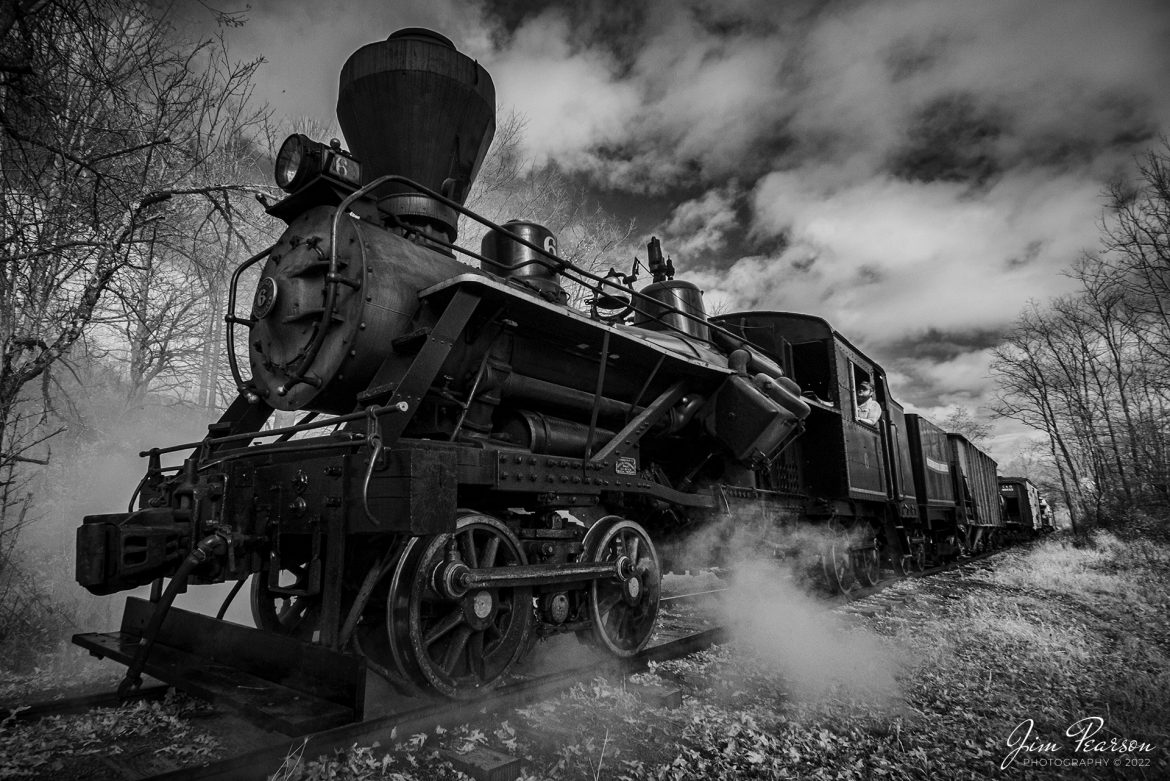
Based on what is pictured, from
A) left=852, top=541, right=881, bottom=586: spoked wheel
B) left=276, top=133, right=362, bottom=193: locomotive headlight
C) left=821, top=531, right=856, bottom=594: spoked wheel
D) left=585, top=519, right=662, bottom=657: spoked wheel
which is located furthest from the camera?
left=852, top=541, right=881, bottom=586: spoked wheel

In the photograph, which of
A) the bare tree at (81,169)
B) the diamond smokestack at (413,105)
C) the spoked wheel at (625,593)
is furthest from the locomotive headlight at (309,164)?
the spoked wheel at (625,593)

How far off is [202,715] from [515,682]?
1555 mm

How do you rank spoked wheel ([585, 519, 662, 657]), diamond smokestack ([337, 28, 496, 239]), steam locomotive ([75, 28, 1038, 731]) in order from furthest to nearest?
diamond smokestack ([337, 28, 496, 239]) → spoked wheel ([585, 519, 662, 657]) → steam locomotive ([75, 28, 1038, 731])

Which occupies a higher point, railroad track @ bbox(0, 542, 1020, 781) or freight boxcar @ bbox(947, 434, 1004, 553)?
freight boxcar @ bbox(947, 434, 1004, 553)

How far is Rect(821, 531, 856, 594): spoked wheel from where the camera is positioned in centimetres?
759

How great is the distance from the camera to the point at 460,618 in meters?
3.33

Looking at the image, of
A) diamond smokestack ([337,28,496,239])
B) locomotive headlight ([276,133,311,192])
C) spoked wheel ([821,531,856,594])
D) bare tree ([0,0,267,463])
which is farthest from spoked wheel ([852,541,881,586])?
bare tree ([0,0,267,463])

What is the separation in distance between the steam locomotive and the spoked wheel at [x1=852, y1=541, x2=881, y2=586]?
12.0 ft

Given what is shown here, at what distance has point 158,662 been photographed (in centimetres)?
335

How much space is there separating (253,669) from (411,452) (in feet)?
4.52

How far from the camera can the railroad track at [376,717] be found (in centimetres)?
229

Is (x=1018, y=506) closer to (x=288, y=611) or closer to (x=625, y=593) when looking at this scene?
(x=625, y=593)
